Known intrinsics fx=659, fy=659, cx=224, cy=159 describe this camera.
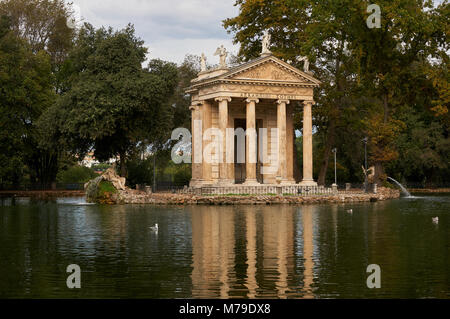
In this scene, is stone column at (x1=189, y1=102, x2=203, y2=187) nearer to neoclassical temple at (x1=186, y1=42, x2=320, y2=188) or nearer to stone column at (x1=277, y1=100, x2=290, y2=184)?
Answer: neoclassical temple at (x1=186, y1=42, x2=320, y2=188)

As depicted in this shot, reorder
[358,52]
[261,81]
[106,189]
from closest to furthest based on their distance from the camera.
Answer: [106,189] < [358,52] < [261,81]

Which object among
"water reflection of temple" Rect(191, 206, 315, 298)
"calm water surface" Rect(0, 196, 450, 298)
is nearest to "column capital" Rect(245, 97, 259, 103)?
"water reflection of temple" Rect(191, 206, 315, 298)

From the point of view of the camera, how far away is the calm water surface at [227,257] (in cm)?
1530

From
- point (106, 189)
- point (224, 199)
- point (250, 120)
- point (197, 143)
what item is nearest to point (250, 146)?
point (250, 120)

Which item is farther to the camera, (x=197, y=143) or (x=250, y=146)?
(x=197, y=143)

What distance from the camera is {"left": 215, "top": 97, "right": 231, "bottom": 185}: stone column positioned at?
58281mm

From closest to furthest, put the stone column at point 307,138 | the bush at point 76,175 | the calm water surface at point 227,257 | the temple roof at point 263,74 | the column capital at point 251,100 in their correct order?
the calm water surface at point 227,257
the temple roof at point 263,74
the column capital at point 251,100
the stone column at point 307,138
the bush at point 76,175

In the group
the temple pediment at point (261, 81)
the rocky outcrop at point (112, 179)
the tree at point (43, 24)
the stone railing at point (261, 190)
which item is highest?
the tree at point (43, 24)

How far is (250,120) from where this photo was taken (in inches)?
2301

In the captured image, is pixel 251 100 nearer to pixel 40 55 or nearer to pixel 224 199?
pixel 224 199

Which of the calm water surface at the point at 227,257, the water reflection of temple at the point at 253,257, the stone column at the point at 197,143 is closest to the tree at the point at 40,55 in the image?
the stone column at the point at 197,143

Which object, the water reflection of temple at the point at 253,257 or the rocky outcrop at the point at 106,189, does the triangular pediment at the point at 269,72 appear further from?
the water reflection of temple at the point at 253,257

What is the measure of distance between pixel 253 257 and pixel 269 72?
40.6 m

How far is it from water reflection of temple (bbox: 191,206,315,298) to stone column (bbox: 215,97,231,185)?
24242 millimetres
